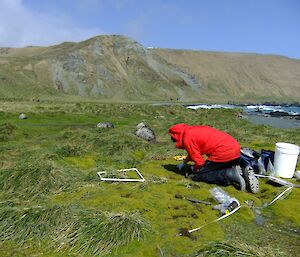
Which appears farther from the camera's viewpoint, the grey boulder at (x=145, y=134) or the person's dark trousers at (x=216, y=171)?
the grey boulder at (x=145, y=134)

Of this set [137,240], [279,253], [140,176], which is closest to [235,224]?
[279,253]

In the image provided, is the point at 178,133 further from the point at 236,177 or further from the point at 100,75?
the point at 100,75

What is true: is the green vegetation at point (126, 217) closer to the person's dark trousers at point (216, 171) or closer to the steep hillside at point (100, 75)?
the person's dark trousers at point (216, 171)

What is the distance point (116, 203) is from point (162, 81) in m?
139

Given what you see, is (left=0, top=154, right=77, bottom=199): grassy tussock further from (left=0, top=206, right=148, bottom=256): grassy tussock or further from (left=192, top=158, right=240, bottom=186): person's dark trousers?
(left=192, top=158, right=240, bottom=186): person's dark trousers

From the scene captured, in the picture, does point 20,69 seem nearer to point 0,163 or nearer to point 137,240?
point 0,163

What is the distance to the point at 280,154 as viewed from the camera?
12211 mm

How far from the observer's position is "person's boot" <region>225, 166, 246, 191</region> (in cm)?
1095

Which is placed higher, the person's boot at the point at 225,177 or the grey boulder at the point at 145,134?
the person's boot at the point at 225,177

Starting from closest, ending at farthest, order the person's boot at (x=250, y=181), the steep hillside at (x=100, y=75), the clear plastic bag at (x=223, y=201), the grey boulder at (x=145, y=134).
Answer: the clear plastic bag at (x=223, y=201) < the person's boot at (x=250, y=181) < the grey boulder at (x=145, y=134) < the steep hillside at (x=100, y=75)

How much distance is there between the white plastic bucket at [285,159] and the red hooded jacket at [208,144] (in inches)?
70.9

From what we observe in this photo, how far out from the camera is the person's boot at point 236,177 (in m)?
10.9

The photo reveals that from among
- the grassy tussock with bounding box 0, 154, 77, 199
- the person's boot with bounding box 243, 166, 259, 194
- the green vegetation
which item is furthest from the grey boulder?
the person's boot with bounding box 243, 166, 259, 194

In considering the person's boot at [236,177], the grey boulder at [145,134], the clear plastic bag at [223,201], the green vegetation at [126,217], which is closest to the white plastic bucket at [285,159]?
the green vegetation at [126,217]
